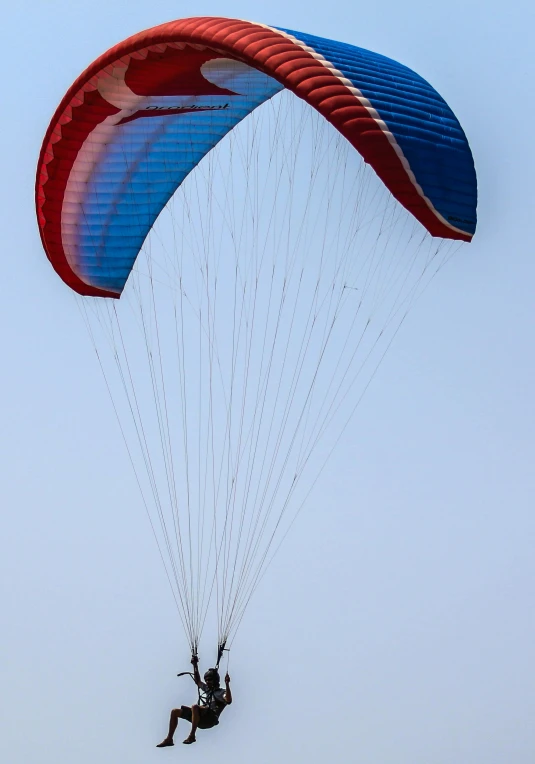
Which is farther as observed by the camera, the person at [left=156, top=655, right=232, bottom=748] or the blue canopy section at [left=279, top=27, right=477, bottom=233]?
the person at [left=156, top=655, right=232, bottom=748]

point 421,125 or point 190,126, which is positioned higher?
point 190,126

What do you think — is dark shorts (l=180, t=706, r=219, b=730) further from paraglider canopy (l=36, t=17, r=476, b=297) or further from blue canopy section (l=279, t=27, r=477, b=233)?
blue canopy section (l=279, t=27, r=477, b=233)

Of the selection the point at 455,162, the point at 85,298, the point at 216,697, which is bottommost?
the point at 216,697

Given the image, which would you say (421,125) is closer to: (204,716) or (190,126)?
(190,126)

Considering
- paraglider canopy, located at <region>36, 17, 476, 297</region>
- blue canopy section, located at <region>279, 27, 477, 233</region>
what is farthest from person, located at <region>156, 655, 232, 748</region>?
blue canopy section, located at <region>279, 27, 477, 233</region>

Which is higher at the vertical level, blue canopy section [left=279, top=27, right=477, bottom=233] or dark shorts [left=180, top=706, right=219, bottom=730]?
blue canopy section [left=279, top=27, right=477, bottom=233]

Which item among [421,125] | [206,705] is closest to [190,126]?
[421,125]

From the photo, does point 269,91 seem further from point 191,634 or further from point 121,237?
point 191,634

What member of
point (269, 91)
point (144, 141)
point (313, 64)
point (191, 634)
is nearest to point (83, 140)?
point (144, 141)

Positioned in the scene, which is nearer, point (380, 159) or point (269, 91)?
point (380, 159)

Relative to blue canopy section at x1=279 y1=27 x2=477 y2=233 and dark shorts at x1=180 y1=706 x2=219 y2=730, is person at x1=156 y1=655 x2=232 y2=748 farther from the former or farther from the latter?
blue canopy section at x1=279 y1=27 x2=477 y2=233

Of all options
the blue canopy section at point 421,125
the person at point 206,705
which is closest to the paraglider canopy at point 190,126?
the blue canopy section at point 421,125

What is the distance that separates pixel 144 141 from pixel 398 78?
3.45m

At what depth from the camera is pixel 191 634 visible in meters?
17.7
